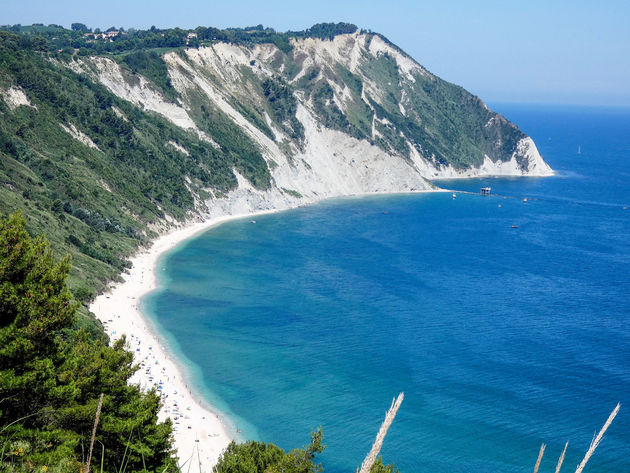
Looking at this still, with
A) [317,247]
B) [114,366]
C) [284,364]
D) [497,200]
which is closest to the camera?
[114,366]

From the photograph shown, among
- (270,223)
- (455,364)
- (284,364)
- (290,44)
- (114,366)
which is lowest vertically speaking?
(114,366)

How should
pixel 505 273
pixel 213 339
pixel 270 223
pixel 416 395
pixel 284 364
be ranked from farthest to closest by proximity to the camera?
pixel 270 223
pixel 505 273
pixel 213 339
pixel 284 364
pixel 416 395

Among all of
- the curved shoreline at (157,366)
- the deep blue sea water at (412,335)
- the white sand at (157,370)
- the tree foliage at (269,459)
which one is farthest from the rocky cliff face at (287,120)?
the tree foliage at (269,459)

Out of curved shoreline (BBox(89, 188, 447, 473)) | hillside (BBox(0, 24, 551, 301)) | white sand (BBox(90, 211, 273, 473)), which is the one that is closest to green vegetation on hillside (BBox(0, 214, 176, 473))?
curved shoreline (BBox(89, 188, 447, 473))

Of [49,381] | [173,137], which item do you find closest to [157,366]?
[49,381]

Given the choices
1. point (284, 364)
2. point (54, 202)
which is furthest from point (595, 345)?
point (54, 202)

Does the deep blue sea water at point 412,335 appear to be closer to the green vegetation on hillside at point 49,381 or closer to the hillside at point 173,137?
the hillside at point 173,137

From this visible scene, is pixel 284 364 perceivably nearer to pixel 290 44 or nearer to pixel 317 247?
pixel 317 247

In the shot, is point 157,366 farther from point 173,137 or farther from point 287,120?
point 287,120
